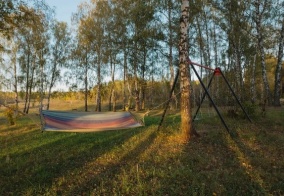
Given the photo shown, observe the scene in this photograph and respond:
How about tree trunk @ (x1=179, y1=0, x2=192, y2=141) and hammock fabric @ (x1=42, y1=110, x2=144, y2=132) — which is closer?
hammock fabric @ (x1=42, y1=110, x2=144, y2=132)

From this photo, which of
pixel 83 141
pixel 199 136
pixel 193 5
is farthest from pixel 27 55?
pixel 199 136

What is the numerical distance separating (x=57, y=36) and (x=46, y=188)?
952 inches

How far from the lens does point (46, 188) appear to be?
4.07 m

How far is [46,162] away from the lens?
5.68 meters

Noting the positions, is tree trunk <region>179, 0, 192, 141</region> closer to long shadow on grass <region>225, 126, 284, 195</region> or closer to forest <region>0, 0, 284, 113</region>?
long shadow on grass <region>225, 126, 284, 195</region>

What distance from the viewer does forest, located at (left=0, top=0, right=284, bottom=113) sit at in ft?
55.8

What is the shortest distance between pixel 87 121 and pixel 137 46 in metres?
13.6

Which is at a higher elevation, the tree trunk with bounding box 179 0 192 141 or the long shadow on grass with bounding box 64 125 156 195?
the tree trunk with bounding box 179 0 192 141

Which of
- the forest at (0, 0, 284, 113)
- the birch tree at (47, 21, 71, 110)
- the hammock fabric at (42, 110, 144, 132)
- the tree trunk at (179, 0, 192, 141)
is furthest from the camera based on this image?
the birch tree at (47, 21, 71, 110)

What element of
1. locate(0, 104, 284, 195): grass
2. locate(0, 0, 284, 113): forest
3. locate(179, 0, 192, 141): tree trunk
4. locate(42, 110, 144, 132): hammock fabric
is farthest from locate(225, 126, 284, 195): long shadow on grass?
locate(0, 0, 284, 113): forest

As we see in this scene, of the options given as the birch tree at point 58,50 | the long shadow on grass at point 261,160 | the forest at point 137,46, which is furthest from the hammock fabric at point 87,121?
the birch tree at point 58,50

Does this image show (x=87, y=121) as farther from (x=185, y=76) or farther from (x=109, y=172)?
(x=109, y=172)

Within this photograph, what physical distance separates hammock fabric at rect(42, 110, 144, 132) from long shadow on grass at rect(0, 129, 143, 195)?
499 millimetres

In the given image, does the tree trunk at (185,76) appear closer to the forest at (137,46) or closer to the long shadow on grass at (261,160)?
the long shadow on grass at (261,160)
